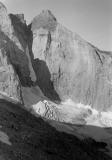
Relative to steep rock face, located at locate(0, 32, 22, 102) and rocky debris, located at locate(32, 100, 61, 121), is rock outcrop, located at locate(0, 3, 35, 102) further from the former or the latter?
rocky debris, located at locate(32, 100, 61, 121)

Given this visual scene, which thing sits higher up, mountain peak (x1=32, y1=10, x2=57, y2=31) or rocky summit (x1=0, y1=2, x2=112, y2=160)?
mountain peak (x1=32, y1=10, x2=57, y2=31)

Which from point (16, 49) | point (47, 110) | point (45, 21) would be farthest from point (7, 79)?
point (45, 21)

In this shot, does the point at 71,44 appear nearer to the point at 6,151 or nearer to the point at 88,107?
the point at 88,107

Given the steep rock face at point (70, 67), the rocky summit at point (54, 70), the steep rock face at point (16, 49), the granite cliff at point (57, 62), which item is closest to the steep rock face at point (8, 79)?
the rocky summit at point (54, 70)

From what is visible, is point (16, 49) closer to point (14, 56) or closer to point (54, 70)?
point (14, 56)

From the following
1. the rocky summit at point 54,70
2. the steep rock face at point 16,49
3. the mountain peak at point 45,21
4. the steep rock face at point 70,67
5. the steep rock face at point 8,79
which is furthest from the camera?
the mountain peak at point 45,21

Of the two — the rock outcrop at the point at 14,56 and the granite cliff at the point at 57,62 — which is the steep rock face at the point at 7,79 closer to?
the rock outcrop at the point at 14,56

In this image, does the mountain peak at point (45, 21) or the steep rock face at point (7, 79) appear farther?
the mountain peak at point (45, 21)

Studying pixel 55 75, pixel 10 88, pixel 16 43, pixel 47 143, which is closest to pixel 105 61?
pixel 55 75

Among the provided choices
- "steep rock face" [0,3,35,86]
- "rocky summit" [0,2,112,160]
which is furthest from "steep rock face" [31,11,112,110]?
"steep rock face" [0,3,35,86]

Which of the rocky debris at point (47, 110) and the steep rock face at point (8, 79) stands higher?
the steep rock face at point (8, 79)
